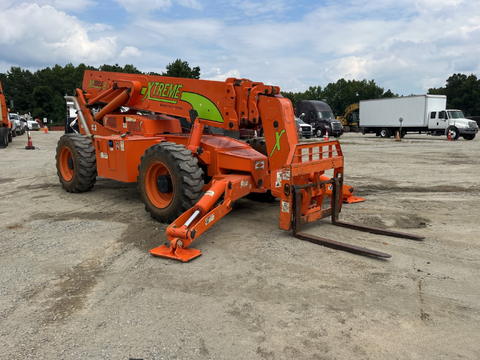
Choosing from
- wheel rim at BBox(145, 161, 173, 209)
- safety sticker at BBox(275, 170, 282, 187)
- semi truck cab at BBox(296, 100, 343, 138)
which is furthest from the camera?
semi truck cab at BBox(296, 100, 343, 138)

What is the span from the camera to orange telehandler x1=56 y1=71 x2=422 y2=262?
5.07 meters

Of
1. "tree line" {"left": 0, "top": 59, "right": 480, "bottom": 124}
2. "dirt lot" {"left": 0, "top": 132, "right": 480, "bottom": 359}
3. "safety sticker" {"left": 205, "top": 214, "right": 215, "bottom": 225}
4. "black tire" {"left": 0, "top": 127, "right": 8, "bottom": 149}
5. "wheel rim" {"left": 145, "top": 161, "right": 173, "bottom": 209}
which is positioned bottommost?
"dirt lot" {"left": 0, "top": 132, "right": 480, "bottom": 359}

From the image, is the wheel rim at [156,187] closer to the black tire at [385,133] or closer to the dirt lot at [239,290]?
the dirt lot at [239,290]

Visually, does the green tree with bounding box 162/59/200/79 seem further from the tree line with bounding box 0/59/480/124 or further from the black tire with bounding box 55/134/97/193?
the black tire with bounding box 55/134/97/193

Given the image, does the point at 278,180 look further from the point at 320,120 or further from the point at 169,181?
the point at 320,120

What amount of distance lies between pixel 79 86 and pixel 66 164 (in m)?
72.4

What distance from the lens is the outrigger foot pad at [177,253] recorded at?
454 cm

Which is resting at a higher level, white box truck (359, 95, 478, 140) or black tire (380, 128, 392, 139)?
white box truck (359, 95, 478, 140)

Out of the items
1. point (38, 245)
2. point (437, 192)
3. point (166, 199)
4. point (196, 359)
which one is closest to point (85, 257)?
point (38, 245)

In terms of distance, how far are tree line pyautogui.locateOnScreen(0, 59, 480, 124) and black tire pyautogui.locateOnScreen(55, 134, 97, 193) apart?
153 ft

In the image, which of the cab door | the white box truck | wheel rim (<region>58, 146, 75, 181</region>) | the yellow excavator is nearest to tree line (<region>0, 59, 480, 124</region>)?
the yellow excavator

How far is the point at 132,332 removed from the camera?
3.10 m

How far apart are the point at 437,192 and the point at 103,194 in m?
7.45

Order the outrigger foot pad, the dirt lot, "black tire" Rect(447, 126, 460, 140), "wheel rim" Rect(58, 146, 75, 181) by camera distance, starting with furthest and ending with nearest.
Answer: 1. "black tire" Rect(447, 126, 460, 140)
2. "wheel rim" Rect(58, 146, 75, 181)
3. the outrigger foot pad
4. the dirt lot
